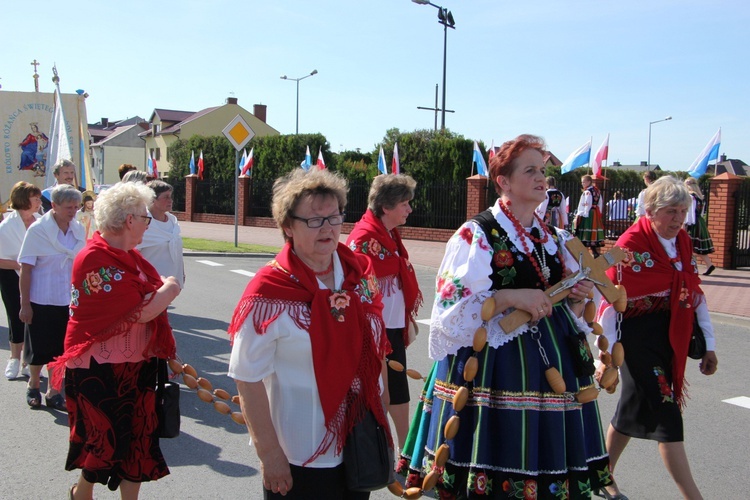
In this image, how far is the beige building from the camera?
60469 mm

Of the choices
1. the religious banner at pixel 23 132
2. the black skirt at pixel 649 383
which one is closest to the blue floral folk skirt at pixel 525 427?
the black skirt at pixel 649 383

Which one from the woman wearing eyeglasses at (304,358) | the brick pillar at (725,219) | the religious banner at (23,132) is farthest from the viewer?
the brick pillar at (725,219)

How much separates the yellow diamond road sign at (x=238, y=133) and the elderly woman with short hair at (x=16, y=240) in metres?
11.1

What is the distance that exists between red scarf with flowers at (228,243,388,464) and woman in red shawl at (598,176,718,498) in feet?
6.36

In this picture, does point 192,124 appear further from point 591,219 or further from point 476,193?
point 591,219

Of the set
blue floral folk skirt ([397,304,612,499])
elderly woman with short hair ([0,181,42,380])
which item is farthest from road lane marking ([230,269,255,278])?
blue floral folk skirt ([397,304,612,499])

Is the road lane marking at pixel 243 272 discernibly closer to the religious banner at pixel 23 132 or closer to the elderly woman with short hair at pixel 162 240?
the religious banner at pixel 23 132

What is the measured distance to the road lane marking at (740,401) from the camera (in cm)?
597

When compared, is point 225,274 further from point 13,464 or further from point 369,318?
point 369,318

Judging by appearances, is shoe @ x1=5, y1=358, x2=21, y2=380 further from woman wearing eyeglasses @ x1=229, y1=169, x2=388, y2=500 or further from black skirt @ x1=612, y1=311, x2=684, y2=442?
black skirt @ x1=612, y1=311, x2=684, y2=442

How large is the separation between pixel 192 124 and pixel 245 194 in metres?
32.4

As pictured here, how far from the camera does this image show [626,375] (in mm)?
4016

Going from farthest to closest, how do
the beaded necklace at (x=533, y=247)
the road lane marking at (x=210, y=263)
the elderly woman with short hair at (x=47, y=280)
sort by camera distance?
the road lane marking at (x=210, y=263)
the elderly woman with short hair at (x=47, y=280)
the beaded necklace at (x=533, y=247)

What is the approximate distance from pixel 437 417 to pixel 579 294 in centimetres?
81
